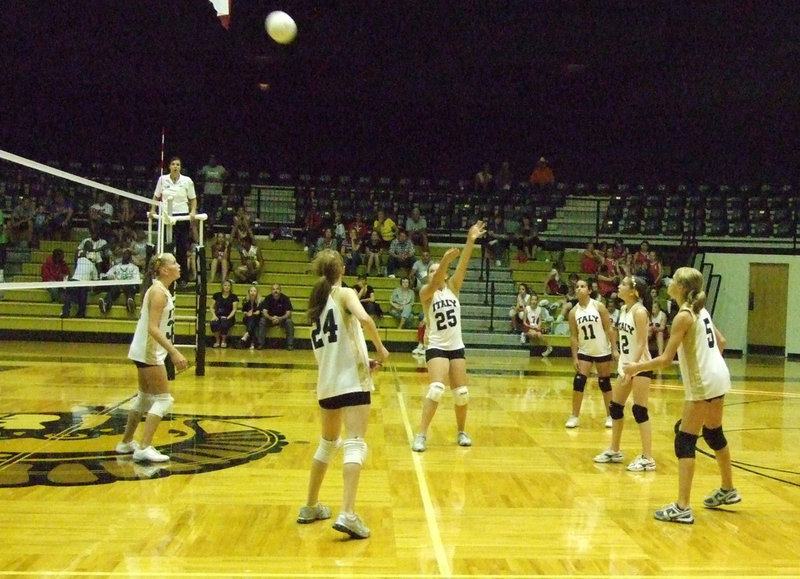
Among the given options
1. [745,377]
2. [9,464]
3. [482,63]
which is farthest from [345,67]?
[9,464]

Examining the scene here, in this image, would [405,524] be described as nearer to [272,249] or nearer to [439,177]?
[272,249]

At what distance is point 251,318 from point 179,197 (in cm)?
714

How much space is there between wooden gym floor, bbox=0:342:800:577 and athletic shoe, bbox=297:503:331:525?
66mm

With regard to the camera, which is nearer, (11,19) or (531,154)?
(11,19)

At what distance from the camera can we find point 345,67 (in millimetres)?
23453

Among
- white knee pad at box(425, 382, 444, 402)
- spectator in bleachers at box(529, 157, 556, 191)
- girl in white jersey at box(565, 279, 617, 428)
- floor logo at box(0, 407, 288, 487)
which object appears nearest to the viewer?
floor logo at box(0, 407, 288, 487)

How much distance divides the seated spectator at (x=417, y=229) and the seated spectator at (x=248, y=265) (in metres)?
3.91

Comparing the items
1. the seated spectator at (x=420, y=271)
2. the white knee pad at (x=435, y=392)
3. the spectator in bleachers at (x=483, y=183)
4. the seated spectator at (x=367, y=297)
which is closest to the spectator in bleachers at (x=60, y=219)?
the white knee pad at (x=435, y=392)

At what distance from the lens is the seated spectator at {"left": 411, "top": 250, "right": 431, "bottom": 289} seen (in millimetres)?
19250

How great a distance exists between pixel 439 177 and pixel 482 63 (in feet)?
12.3

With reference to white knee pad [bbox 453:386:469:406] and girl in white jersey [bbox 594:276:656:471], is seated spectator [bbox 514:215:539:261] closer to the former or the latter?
white knee pad [bbox 453:386:469:406]

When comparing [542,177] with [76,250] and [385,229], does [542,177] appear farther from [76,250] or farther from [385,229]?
[76,250]

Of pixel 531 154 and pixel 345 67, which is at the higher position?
pixel 345 67

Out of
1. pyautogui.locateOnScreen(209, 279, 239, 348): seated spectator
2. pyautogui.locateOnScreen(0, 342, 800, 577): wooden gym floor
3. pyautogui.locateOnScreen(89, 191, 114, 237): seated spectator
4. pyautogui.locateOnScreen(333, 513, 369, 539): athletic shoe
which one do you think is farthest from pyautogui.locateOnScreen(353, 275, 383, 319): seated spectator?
pyautogui.locateOnScreen(333, 513, 369, 539): athletic shoe
